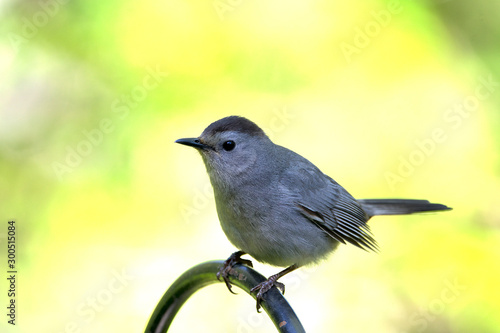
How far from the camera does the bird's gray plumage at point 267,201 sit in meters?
3.50

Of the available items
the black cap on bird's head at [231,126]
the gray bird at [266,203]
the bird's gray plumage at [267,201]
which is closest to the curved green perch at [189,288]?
the gray bird at [266,203]

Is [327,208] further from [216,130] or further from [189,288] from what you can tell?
[189,288]

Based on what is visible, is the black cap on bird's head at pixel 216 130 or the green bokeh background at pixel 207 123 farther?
the green bokeh background at pixel 207 123

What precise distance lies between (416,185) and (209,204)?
184 cm

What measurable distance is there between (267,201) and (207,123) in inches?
84.9

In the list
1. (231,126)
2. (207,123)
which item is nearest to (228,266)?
(231,126)

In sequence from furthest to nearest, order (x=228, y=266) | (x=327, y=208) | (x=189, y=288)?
(x=327, y=208) < (x=228, y=266) < (x=189, y=288)

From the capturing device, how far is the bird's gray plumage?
350cm

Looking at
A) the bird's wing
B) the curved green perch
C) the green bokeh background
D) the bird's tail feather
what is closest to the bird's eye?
the bird's wing

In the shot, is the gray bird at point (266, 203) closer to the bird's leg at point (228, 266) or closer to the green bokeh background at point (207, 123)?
the bird's leg at point (228, 266)

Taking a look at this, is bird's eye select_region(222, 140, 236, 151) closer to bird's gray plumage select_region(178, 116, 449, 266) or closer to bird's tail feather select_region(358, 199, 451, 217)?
bird's gray plumage select_region(178, 116, 449, 266)

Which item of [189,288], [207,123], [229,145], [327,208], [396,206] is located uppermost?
[207,123]

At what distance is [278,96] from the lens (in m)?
5.72

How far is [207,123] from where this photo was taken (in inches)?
220
